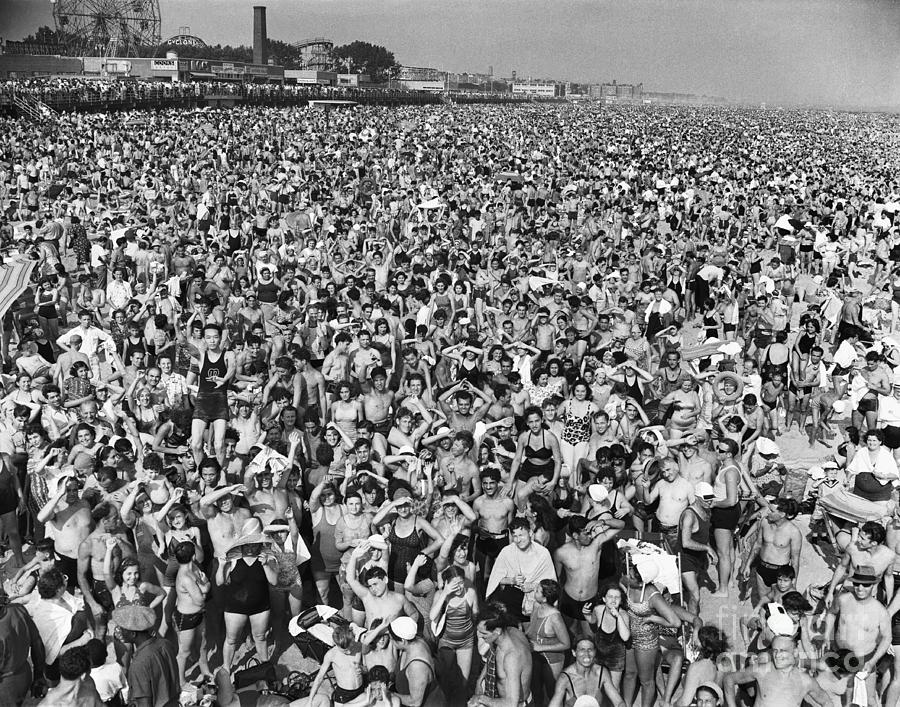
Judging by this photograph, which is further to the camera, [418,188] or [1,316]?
[418,188]

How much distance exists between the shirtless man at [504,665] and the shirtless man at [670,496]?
1.77 meters

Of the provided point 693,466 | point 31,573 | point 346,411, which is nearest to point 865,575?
point 693,466

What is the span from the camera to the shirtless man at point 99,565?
5027mm

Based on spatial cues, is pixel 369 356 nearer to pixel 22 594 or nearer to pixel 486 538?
pixel 486 538

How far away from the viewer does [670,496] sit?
18.6ft

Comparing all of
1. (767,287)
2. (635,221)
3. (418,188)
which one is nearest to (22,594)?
(767,287)

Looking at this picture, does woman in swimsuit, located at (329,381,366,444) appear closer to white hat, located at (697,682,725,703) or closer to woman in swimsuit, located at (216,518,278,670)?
woman in swimsuit, located at (216,518,278,670)

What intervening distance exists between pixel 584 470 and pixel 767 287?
5726 millimetres

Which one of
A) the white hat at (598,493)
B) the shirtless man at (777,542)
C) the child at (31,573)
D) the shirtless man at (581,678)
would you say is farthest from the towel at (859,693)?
the child at (31,573)

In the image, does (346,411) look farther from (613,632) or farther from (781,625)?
(781,625)

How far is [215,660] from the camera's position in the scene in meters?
5.28

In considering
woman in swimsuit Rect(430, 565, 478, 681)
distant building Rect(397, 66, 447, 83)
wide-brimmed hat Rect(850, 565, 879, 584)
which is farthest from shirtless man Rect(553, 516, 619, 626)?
distant building Rect(397, 66, 447, 83)

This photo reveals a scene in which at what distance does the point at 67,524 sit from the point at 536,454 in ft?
9.61

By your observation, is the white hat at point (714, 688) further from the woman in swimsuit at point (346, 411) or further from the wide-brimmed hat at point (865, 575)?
the woman in swimsuit at point (346, 411)
